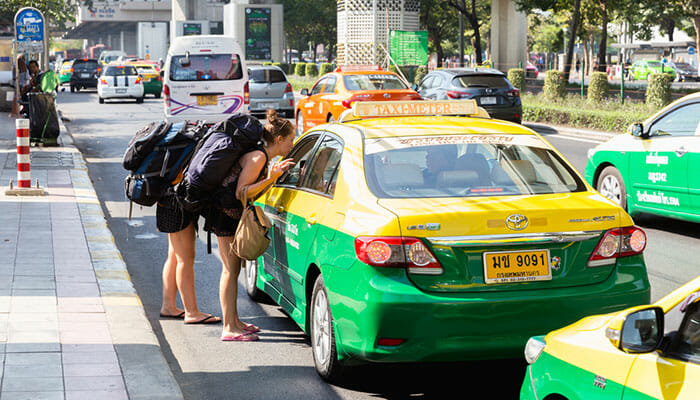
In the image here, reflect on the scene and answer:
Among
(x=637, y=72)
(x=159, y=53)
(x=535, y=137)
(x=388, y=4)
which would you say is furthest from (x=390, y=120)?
(x=159, y=53)

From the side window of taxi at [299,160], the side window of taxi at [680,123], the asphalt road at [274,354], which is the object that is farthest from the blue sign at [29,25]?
the side window of taxi at [299,160]

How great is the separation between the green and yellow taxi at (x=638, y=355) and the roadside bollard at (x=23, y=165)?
1094 cm

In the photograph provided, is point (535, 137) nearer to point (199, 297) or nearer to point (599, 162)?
point (199, 297)

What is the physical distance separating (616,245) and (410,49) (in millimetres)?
37115

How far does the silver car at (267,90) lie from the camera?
29.5 m

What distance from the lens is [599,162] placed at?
39.6 ft

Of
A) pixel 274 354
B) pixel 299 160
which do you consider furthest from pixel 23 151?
pixel 274 354

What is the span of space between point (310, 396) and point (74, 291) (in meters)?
2.99

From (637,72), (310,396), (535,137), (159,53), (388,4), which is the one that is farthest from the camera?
(159,53)

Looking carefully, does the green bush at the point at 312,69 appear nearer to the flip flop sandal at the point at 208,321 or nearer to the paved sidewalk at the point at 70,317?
the paved sidewalk at the point at 70,317

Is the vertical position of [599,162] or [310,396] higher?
[599,162]

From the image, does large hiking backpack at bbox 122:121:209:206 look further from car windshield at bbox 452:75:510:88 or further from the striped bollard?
car windshield at bbox 452:75:510:88

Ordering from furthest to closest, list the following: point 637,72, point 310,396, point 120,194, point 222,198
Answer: point 637,72, point 120,194, point 222,198, point 310,396

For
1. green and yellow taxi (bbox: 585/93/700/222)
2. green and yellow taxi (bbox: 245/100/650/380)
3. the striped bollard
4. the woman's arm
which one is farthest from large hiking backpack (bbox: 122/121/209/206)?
the striped bollard
